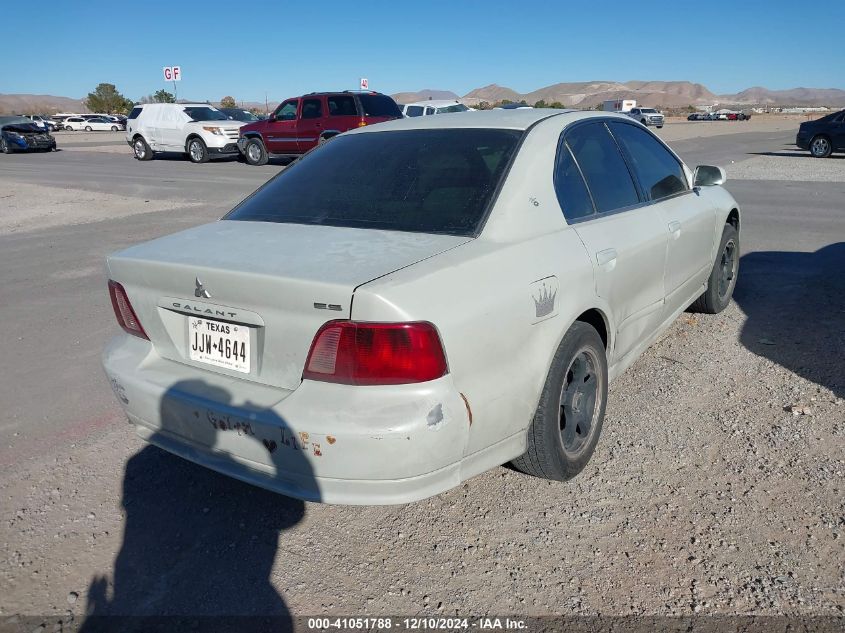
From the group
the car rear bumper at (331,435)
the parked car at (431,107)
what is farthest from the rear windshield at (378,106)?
the car rear bumper at (331,435)

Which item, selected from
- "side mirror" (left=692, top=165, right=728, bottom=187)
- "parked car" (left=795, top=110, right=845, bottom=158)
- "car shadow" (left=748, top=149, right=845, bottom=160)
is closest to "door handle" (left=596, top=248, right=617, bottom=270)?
"side mirror" (left=692, top=165, right=728, bottom=187)

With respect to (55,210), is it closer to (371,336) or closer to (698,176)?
(698,176)

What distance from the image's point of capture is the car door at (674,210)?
4.15 metres

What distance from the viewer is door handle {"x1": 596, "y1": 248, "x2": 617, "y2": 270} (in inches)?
127

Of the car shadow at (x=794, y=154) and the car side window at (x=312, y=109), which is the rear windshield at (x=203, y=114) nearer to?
the car side window at (x=312, y=109)

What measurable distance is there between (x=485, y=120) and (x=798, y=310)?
11.4ft

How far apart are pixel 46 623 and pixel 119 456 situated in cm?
121

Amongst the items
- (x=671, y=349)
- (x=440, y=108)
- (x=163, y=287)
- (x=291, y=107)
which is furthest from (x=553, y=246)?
(x=440, y=108)

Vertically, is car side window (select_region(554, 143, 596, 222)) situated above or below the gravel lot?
above

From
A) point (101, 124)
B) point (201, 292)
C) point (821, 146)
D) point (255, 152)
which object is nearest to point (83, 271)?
point (201, 292)

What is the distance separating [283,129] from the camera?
2005 centimetres

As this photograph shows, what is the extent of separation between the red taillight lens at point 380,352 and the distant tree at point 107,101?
3772 inches

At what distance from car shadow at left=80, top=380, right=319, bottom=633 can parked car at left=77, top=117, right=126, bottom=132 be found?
63292 millimetres

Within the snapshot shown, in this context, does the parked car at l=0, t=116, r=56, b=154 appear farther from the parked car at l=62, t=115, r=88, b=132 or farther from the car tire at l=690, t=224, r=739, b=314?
the car tire at l=690, t=224, r=739, b=314
